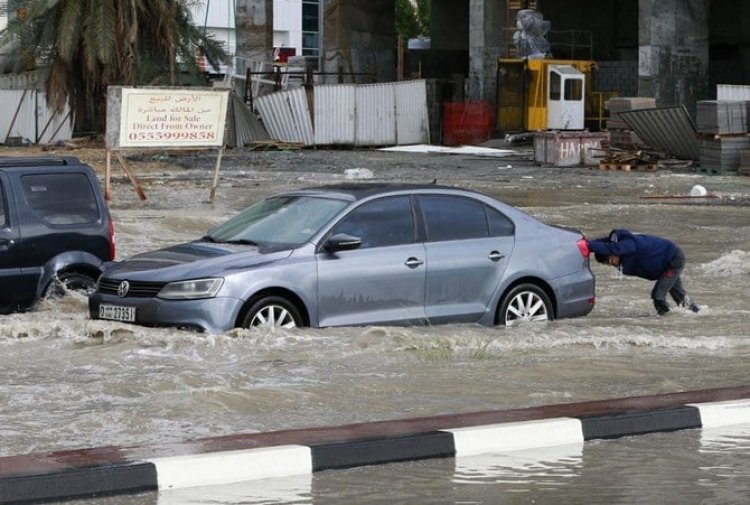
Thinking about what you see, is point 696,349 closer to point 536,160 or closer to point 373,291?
point 373,291

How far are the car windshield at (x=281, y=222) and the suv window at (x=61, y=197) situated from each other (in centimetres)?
131

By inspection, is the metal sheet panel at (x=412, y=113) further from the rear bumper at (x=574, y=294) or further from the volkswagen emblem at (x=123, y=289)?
the volkswagen emblem at (x=123, y=289)

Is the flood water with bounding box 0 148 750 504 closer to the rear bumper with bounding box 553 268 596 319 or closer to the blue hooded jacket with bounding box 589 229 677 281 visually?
the rear bumper with bounding box 553 268 596 319

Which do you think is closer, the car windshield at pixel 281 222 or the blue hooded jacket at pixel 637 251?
the car windshield at pixel 281 222

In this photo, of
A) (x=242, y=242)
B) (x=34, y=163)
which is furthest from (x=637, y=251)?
(x=34, y=163)

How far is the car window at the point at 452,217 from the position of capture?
12305 mm

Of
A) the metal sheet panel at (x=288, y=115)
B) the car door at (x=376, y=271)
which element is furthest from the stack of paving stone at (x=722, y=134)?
the car door at (x=376, y=271)

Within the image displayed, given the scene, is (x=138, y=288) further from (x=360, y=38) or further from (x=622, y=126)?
(x=360, y=38)

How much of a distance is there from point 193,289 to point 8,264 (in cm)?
235

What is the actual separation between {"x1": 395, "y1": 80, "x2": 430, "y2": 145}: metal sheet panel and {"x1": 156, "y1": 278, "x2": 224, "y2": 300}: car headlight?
133 ft

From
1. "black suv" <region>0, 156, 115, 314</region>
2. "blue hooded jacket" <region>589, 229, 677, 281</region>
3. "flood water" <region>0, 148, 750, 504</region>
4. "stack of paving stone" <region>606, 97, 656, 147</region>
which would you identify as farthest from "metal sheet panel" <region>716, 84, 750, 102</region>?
"black suv" <region>0, 156, 115, 314</region>

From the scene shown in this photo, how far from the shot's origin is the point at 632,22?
6862 cm

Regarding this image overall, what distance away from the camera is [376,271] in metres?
11.8

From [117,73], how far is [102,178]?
379 inches
